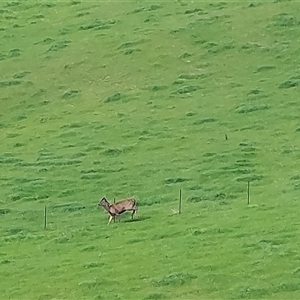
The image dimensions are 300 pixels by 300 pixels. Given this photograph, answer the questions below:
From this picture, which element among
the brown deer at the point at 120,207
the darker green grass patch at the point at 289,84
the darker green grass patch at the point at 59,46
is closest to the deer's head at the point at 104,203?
the brown deer at the point at 120,207

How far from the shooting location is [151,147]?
102 feet

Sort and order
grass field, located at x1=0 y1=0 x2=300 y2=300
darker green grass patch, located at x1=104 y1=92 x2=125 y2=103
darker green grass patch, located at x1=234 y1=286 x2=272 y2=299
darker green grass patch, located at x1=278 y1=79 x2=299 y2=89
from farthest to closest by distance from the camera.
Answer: darker green grass patch, located at x1=104 y1=92 x2=125 y2=103, darker green grass patch, located at x1=278 y1=79 x2=299 y2=89, grass field, located at x1=0 y1=0 x2=300 y2=300, darker green grass patch, located at x1=234 y1=286 x2=272 y2=299

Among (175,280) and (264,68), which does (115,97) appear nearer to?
(264,68)

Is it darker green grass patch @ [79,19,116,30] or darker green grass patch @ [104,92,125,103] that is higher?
darker green grass patch @ [79,19,116,30]

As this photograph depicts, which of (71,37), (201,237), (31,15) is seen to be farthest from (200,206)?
(31,15)

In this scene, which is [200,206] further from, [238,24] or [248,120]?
[238,24]

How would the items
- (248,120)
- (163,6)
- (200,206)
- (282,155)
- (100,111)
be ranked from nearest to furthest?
(200,206) → (282,155) → (248,120) → (100,111) → (163,6)

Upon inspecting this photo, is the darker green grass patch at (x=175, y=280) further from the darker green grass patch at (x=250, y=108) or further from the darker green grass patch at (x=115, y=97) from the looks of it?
the darker green grass patch at (x=115, y=97)

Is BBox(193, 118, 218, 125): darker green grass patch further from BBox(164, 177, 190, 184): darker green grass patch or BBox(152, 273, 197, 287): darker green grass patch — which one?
BBox(152, 273, 197, 287): darker green grass patch

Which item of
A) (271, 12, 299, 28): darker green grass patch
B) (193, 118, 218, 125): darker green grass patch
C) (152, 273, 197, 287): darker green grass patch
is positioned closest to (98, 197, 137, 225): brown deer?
(152, 273, 197, 287): darker green grass patch

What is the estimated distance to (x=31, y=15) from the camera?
4856 cm

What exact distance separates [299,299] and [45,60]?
2634 centimetres

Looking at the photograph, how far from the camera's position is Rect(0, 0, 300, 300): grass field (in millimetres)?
19422

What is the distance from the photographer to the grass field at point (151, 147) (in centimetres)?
1942
